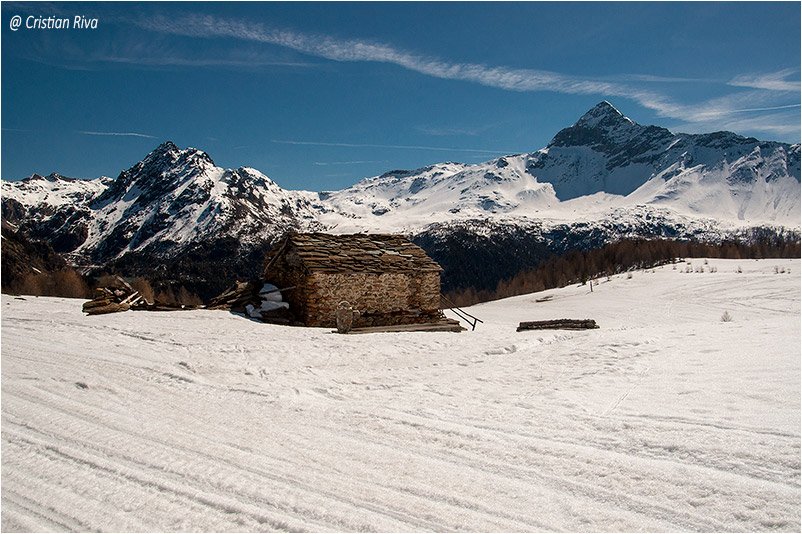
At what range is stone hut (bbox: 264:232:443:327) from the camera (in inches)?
706

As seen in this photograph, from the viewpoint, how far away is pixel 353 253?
786 inches

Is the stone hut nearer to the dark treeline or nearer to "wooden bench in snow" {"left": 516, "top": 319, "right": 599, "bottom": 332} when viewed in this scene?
"wooden bench in snow" {"left": 516, "top": 319, "right": 599, "bottom": 332}

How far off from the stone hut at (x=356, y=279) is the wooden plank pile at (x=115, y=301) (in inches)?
228

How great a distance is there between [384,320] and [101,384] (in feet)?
42.3

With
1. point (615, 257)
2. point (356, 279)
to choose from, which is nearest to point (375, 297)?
point (356, 279)

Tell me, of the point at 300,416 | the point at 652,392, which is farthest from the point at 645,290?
the point at 300,416

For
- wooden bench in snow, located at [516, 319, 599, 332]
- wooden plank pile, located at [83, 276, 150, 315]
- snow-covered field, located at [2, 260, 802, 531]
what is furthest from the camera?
wooden bench in snow, located at [516, 319, 599, 332]

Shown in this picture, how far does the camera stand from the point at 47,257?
73.1 m

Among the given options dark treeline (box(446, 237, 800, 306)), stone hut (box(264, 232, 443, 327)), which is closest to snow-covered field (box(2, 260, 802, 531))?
stone hut (box(264, 232, 443, 327))

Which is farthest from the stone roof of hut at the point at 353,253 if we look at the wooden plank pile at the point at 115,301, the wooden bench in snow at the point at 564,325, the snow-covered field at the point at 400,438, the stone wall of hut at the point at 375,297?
the snow-covered field at the point at 400,438

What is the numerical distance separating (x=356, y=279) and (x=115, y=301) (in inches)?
367

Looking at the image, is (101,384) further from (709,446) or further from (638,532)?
(709,446)

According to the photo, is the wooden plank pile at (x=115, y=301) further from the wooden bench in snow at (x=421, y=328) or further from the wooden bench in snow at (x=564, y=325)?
the wooden bench in snow at (x=564, y=325)

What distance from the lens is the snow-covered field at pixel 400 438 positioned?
3.59 meters
